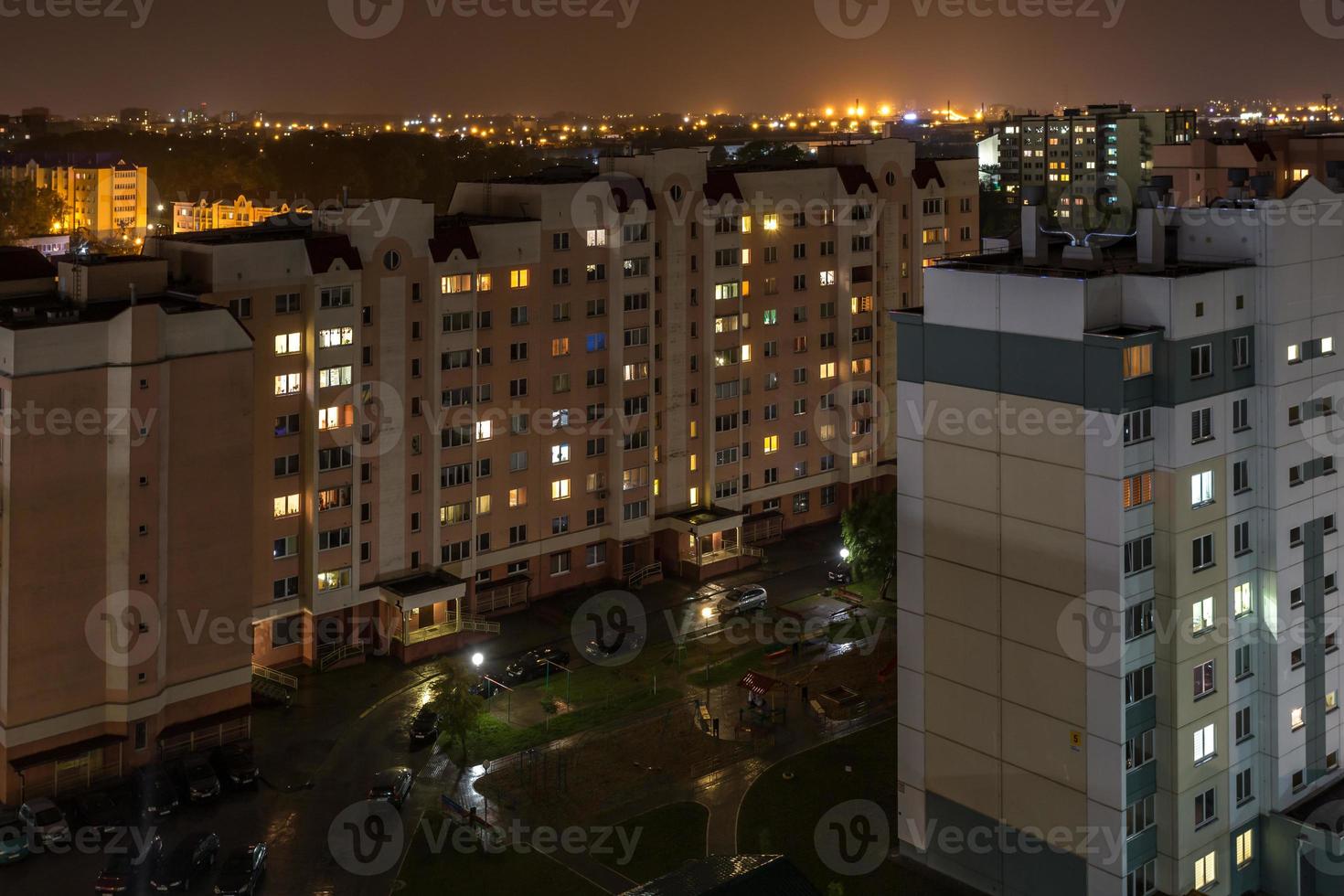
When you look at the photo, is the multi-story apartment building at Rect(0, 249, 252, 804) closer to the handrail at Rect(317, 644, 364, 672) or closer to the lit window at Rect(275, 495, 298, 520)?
the lit window at Rect(275, 495, 298, 520)

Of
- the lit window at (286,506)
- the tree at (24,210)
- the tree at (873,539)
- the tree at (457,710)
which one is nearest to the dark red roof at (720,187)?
the tree at (873,539)

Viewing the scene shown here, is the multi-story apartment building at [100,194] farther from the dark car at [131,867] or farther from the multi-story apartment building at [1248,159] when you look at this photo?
the dark car at [131,867]

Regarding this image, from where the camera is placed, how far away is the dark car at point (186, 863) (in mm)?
23609

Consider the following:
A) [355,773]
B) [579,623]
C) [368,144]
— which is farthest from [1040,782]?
[368,144]

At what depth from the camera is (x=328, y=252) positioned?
32969 mm

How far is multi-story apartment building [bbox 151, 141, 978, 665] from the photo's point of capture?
3306cm

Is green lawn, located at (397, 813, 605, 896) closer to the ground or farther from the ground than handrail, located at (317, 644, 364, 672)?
closer to the ground

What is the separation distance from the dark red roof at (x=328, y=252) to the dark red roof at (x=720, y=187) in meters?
12.1

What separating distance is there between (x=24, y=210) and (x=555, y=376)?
71.8 metres

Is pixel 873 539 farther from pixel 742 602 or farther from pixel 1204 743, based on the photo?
pixel 1204 743

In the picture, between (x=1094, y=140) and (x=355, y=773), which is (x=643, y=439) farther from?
(x=1094, y=140)

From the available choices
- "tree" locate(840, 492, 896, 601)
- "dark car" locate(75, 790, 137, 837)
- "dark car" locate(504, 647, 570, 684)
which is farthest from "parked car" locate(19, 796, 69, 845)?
"tree" locate(840, 492, 896, 601)

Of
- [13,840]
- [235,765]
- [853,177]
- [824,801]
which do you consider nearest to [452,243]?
[235,765]

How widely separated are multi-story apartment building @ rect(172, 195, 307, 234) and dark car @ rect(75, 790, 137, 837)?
222ft
